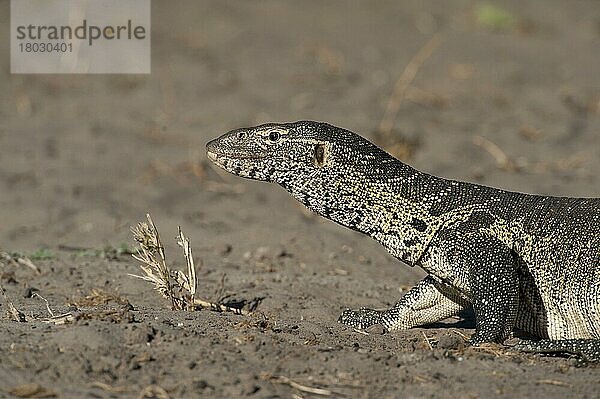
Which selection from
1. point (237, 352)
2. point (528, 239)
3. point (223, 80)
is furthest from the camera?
point (223, 80)

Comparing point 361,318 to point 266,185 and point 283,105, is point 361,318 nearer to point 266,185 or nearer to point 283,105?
point 266,185

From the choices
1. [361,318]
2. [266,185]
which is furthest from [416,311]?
[266,185]

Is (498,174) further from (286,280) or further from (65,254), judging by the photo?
(65,254)

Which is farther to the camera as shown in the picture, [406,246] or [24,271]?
[24,271]

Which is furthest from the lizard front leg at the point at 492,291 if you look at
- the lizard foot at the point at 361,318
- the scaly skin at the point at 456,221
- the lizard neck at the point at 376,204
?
the lizard foot at the point at 361,318

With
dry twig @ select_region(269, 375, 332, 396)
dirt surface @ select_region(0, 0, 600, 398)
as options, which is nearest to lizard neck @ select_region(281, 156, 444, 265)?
dirt surface @ select_region(0, 0, 600, 398)

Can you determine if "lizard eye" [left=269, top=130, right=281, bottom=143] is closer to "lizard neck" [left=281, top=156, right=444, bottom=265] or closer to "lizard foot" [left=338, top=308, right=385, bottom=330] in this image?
"lizard neck" [left=281, top=156, right=444, bottom=265]

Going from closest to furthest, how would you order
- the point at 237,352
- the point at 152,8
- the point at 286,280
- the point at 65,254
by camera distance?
the point at 237,352 → the point at 286,280 → the point at 65,254 → the point at 152,8

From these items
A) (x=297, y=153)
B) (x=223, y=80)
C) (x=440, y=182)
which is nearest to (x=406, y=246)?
(x=440, y=182)
